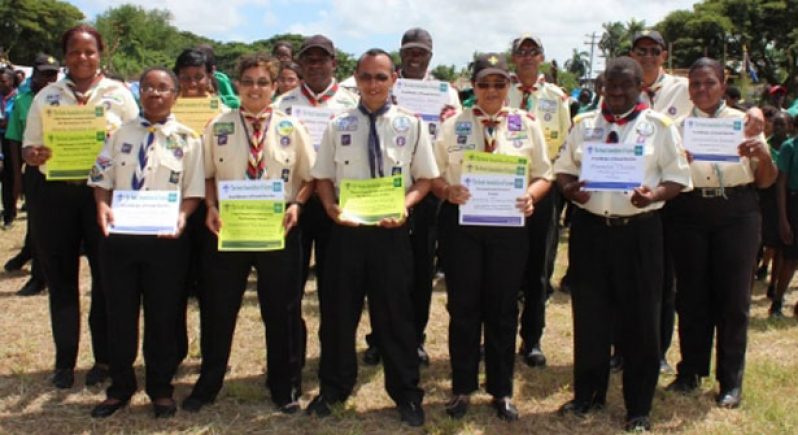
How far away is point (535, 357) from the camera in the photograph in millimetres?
5984

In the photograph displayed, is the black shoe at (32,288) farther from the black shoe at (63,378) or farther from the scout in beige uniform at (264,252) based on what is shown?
the scout in beige uniform at (264,252)

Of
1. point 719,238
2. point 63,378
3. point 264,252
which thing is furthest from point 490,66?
point 63,378

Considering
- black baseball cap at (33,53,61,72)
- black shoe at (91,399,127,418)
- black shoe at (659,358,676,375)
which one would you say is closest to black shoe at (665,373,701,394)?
black shoe at (659,358,676,375)

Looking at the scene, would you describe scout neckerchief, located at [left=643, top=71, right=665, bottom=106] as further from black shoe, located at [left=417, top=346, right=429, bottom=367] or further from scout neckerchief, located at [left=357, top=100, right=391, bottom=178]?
black shoe, located at [left=417, top=346, right=429, bottom=367]

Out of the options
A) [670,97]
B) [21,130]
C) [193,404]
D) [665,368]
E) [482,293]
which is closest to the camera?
[482,293]

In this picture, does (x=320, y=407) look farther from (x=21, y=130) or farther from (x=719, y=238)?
(x=21, y=130)

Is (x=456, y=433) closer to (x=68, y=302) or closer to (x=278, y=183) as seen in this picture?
(x=278, y=183)

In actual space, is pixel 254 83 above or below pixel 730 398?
above

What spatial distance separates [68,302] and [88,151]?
4.21 feet

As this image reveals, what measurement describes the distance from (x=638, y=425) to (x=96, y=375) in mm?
4041

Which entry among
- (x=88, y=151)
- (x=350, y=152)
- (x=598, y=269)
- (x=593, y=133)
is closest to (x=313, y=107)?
(x=350, y=152)

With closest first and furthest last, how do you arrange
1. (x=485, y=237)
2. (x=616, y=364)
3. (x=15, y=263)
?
(x=485, y=237)
(x=616, y=364)
(x=15, y=263)

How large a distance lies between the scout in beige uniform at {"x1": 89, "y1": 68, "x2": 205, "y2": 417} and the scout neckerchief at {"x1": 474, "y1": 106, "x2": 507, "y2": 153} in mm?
1904

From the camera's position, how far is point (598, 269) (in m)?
4.64
